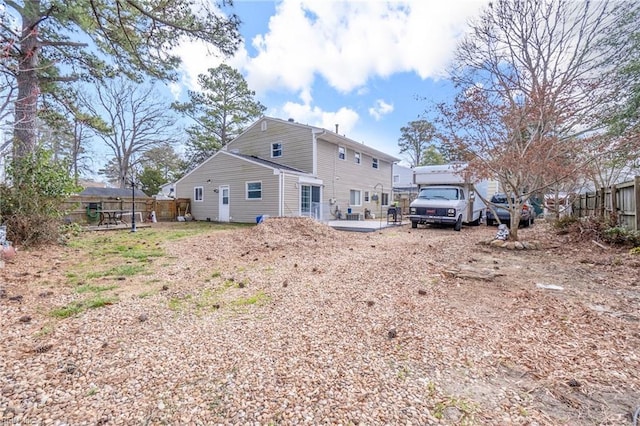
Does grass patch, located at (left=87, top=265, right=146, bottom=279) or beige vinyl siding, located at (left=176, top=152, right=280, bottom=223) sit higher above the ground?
beige vinyl siding, located at (left=176, top=152, right=280, bottom=223)

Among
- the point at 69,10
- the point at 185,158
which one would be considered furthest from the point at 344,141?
the point at 185,158

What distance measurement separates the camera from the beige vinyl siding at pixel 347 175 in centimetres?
1683

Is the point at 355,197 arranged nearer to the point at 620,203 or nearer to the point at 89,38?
the point at 620,203

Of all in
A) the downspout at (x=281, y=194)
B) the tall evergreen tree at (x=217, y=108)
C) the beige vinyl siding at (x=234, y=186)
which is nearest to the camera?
the downspout at (x=281, y=194)

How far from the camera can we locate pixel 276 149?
1756 cm

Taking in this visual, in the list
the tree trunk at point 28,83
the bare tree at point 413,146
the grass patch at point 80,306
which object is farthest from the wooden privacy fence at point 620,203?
the bare tree at point 413,146

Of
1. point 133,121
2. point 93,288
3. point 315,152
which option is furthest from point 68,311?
point 133,121

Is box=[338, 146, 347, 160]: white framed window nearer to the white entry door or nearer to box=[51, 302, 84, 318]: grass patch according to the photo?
the white entry door

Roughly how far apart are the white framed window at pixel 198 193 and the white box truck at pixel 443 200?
487 inches

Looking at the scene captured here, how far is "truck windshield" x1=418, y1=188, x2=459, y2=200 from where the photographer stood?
40.3ft

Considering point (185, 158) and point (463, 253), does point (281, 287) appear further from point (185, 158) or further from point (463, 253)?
point (185, 158)

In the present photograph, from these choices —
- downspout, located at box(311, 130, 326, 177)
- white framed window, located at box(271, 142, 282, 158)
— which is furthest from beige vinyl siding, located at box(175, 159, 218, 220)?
downspout, located at box(311, 130, 326, 177)

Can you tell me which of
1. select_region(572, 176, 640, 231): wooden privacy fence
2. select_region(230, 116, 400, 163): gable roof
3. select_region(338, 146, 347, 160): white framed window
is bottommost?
select_region(572, 176, 640, 231): wooden privacy fence

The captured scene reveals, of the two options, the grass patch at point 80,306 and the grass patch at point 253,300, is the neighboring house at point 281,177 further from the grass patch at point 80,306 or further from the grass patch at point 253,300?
the grass patch at point 80,306
